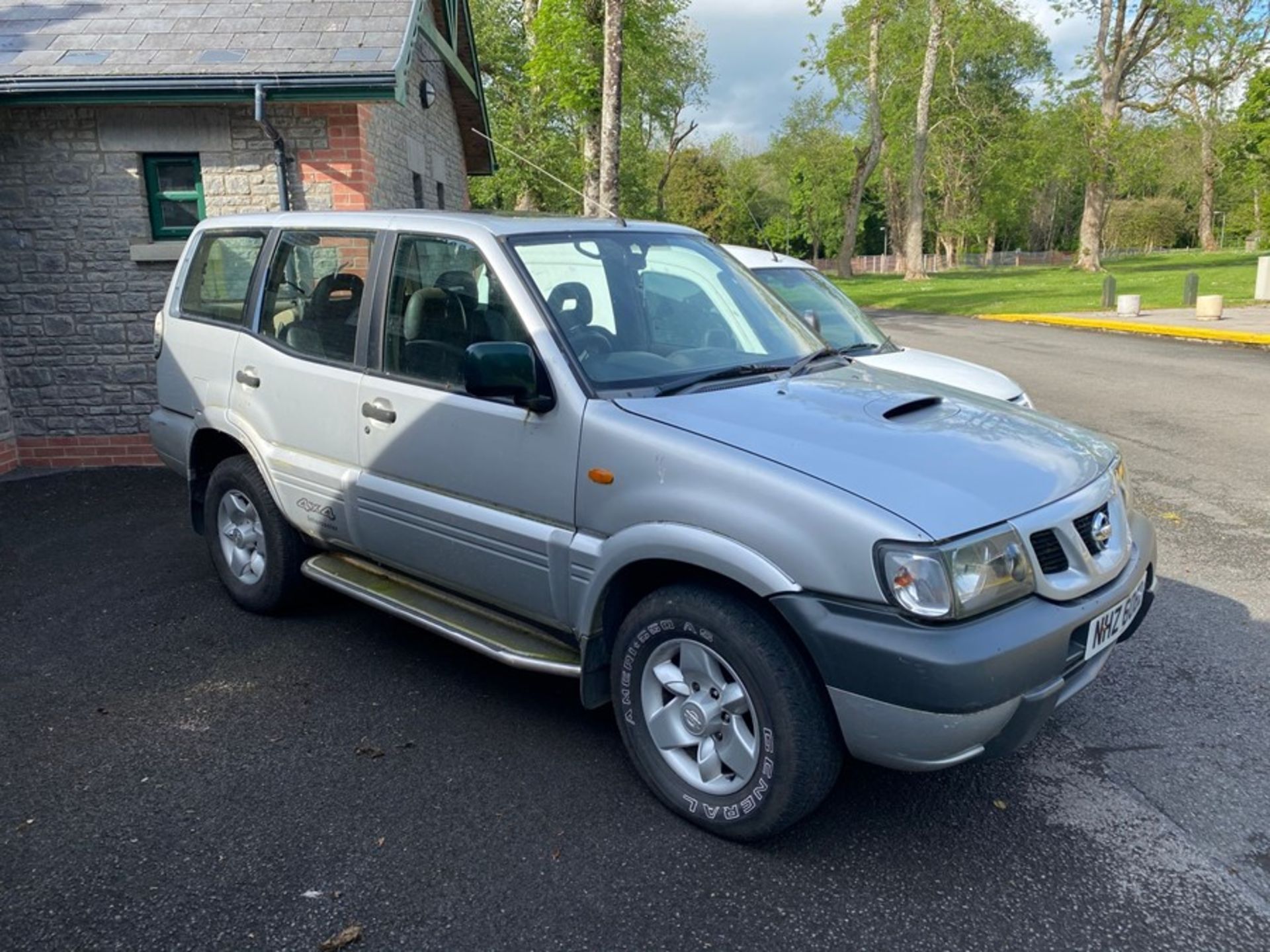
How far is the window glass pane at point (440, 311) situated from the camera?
3.82 m

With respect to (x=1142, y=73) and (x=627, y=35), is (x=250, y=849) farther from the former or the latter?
(x=1142, y=73)

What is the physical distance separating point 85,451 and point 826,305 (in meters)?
6.89

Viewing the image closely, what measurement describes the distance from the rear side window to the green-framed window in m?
3.85

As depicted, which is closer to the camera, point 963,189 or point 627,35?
point 627,35

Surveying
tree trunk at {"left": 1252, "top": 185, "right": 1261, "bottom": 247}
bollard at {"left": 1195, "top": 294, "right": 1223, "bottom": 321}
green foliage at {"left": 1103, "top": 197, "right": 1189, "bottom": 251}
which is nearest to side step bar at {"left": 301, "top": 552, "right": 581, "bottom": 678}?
bollard at {"left": 1195, "top": 294, "right": 1223, "bottom": 321}

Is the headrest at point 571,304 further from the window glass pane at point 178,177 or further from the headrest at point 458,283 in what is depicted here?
the window glass pane at point 178,177

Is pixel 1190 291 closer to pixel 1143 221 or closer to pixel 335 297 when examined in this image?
pixel 335 297

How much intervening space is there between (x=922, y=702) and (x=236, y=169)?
26.9 ft

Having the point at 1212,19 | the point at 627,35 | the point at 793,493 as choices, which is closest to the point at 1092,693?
the point at 793,493

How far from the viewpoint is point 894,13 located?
143ft

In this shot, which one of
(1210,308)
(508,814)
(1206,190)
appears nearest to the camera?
(508,814)

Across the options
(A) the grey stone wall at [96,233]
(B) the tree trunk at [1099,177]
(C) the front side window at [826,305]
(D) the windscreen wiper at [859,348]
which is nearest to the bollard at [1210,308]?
(C) the front side window at [826,305]

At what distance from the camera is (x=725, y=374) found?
12.2ft

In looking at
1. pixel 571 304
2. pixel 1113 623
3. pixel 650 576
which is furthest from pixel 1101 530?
pixel 571 304
